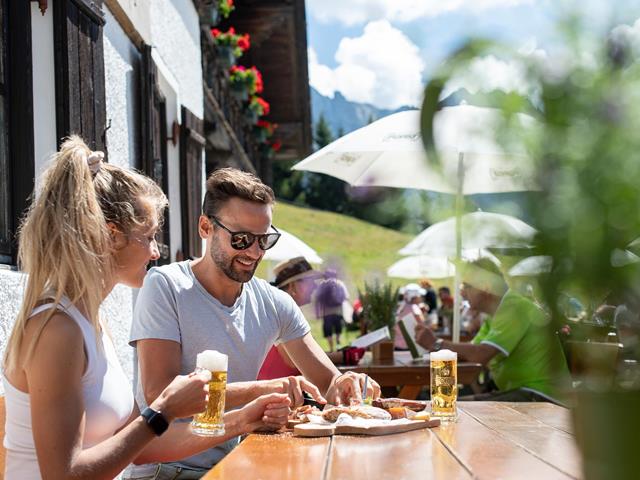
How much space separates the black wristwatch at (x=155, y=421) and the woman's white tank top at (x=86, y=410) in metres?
0.14

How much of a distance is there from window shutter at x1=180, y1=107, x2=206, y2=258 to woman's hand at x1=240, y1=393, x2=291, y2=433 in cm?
444

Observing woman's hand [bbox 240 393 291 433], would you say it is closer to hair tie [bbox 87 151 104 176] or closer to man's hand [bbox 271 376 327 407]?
man's hand [bbox 271 376 327 407]

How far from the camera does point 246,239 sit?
297 centimetres

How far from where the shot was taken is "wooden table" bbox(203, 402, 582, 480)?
1.71 metres

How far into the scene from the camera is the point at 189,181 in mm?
7055

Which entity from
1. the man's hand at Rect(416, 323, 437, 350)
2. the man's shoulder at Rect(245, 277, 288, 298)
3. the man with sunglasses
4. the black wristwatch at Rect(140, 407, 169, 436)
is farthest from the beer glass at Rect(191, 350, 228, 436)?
the man's hand at Rect(416, 323, 437, 350)

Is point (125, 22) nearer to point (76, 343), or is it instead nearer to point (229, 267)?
point (229, 267)

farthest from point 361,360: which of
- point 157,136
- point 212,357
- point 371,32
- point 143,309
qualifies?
point 371,32

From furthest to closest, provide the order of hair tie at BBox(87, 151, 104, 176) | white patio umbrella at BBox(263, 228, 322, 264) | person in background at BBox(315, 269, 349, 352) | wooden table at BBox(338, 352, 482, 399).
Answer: person in background at BBox(315, 269, 349, 352)
white patio umbrella at BBox(263, 228, 322, 264)
wooden table at BBox(338, 352, 482, 399)
hair tie at BBox(87, 151, 104, 176)

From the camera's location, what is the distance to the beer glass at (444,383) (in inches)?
99.0

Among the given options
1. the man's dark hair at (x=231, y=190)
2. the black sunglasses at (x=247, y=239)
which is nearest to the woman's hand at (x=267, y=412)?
the black sunglasses at (x=247, y=239)

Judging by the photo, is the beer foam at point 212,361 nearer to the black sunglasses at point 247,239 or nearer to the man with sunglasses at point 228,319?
the man with sunglasses at point 228,319

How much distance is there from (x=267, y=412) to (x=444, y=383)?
54cm

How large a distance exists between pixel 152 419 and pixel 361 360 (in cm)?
380
